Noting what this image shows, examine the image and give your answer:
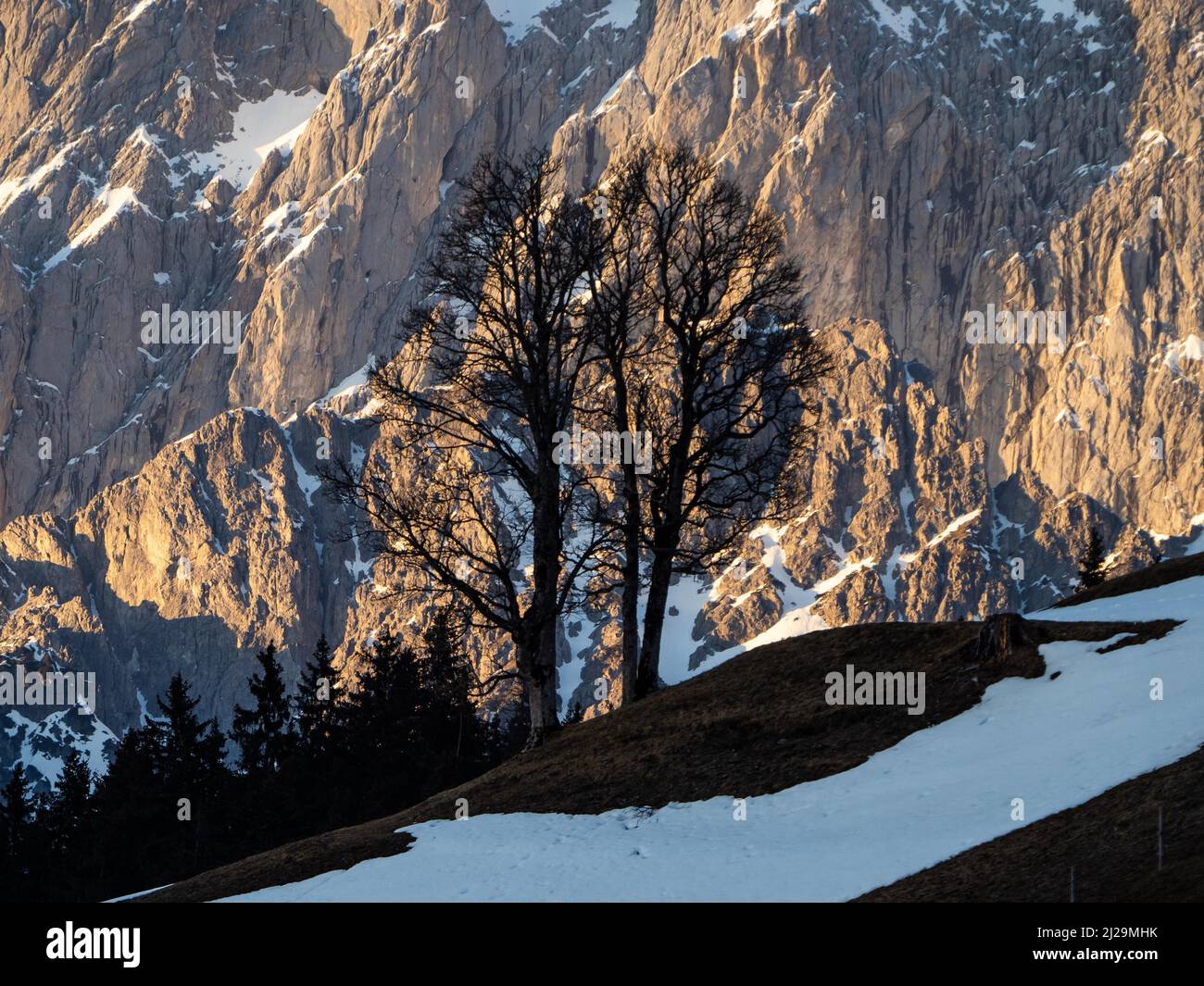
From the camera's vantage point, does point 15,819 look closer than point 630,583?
No

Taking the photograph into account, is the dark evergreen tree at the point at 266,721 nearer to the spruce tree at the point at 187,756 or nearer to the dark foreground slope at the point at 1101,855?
the spruce tree at the point at 187,756

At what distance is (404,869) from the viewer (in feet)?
88.2

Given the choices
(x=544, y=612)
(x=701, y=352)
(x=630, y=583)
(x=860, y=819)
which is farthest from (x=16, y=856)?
(x=860, y=819)

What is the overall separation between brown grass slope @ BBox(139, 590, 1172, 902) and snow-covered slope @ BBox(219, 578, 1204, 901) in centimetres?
67

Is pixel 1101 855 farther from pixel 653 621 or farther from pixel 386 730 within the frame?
pixel 386 730

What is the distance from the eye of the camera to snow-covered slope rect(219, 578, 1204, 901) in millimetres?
23766

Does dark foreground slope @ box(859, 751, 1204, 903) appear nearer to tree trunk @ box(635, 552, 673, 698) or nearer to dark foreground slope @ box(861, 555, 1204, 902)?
dark foreground slope @ box(861, 555, 1204, 902)

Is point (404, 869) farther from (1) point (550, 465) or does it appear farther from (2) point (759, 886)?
(1) point (550, 465)

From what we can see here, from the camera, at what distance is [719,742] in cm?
3119

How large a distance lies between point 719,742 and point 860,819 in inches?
233

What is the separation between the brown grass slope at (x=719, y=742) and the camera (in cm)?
2911

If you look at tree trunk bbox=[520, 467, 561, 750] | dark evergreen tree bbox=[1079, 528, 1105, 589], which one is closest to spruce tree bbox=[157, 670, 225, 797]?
tree trunk bbox=[520, 467, 561, 750]
